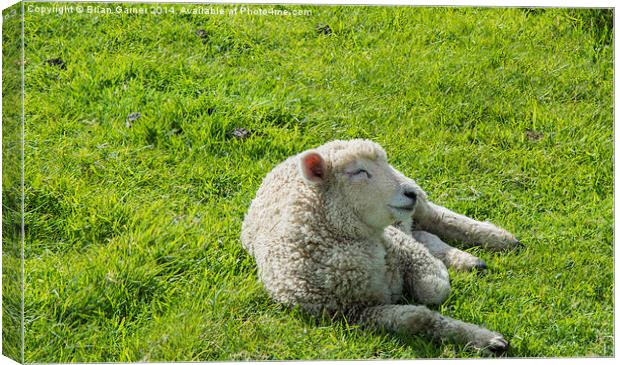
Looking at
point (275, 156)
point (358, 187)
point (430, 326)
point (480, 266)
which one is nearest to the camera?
point (430, 326)

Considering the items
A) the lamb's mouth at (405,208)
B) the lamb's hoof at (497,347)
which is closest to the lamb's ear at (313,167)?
the lamb's mouth at (405,208)

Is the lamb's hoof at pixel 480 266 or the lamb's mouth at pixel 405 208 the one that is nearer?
the lamb's mouth at pixel 405 208

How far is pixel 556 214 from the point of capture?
20.3 feet

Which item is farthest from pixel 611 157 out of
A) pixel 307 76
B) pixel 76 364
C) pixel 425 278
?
pixel 76 364

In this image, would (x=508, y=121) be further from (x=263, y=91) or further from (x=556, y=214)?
(x=263, y=91)

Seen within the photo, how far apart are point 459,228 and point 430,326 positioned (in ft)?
3.44

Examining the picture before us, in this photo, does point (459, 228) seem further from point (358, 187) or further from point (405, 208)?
point (358, 187)

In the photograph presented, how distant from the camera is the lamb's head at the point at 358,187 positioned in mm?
5348

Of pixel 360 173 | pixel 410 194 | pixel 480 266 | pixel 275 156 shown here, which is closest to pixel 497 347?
pixel 480 266

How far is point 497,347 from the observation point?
5297 mm

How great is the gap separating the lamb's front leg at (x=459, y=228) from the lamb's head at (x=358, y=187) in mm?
776

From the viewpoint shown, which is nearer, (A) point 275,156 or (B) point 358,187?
(B) point 358,187

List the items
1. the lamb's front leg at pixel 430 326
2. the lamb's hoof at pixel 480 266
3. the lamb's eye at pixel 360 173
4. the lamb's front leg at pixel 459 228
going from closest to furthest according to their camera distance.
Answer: the lamb's front leg at pixel 430 326
the lamb's eye at pixel 360 173
the lamb's hoof at pixel 480 266
the lamb's front leg at pixel 459 228

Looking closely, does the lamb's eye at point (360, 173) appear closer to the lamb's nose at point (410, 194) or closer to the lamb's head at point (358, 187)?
the lamb's head at point (358, 187)
